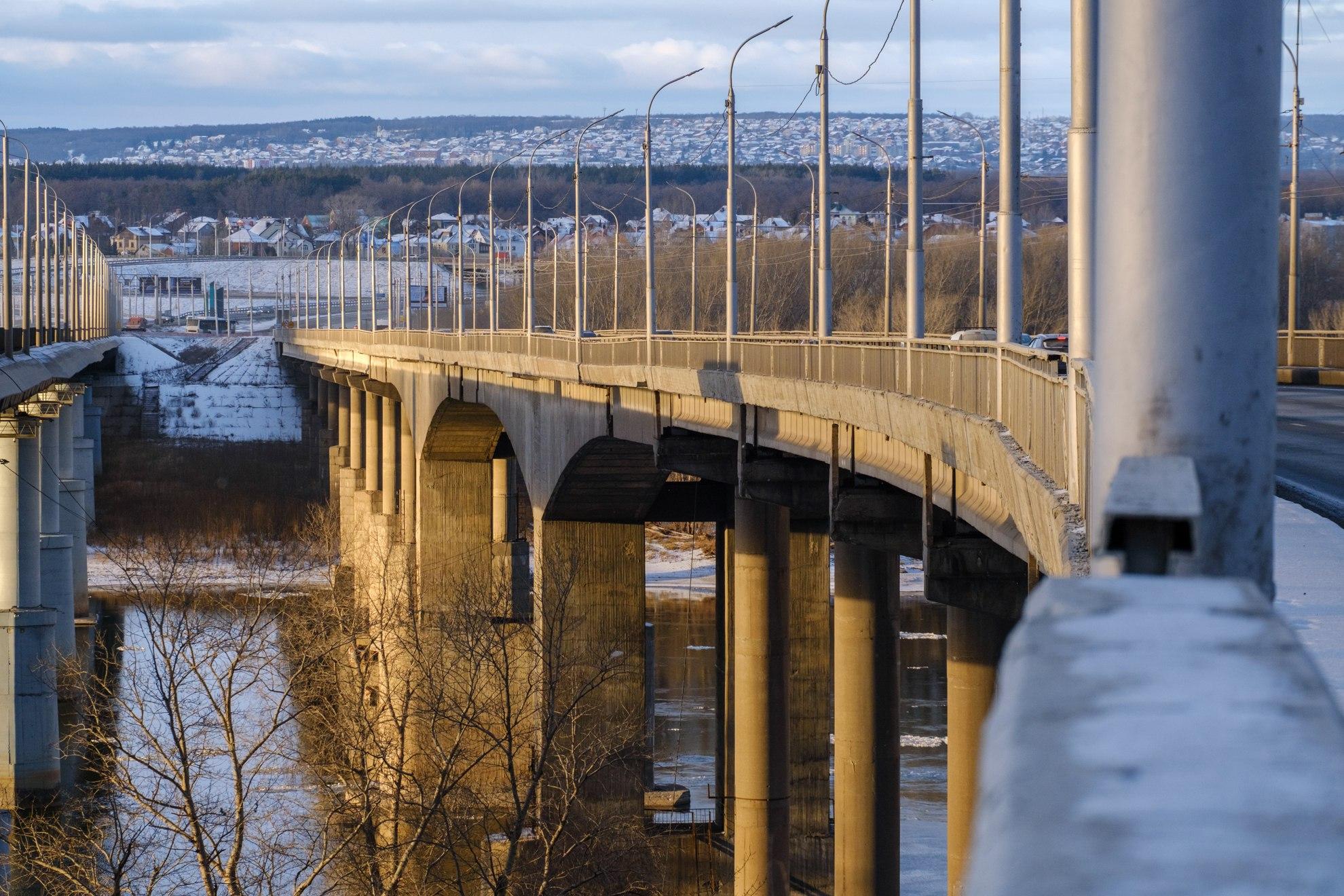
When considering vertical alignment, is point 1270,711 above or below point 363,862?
above

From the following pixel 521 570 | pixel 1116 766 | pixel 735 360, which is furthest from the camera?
pixel 521 570

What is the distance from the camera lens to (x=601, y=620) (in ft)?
147

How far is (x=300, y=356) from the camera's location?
4400 inches

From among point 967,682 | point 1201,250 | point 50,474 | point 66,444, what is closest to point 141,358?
point 66,444

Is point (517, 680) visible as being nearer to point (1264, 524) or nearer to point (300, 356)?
point (1264, 524)

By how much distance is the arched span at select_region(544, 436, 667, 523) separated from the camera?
42031 mm

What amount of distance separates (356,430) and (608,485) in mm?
48048

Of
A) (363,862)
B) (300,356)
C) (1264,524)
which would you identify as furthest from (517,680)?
→ (300,356)

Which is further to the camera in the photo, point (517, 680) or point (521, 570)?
point (521, 570)

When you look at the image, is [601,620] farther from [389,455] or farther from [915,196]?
[389,455]

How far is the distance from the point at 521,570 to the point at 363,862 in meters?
33.7

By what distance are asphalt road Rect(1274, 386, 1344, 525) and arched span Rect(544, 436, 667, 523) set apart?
15.2m

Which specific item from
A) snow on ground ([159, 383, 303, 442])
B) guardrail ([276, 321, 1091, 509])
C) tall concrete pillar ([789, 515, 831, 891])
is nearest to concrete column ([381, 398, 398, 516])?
guardrail ([276, 321, 1091, 509])

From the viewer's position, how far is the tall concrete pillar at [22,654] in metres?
42.7
